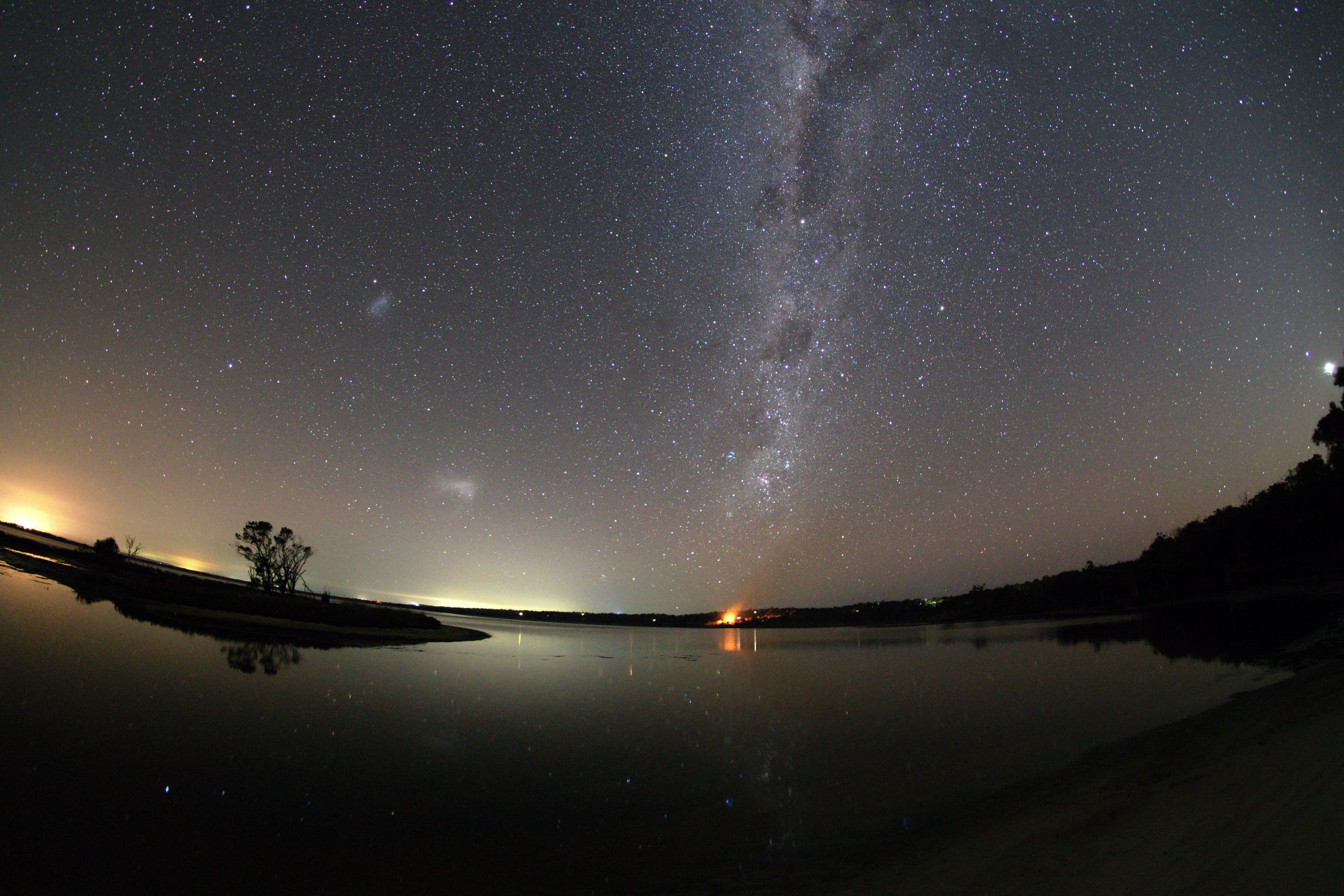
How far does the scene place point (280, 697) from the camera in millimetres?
14984

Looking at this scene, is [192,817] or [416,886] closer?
[416,886]

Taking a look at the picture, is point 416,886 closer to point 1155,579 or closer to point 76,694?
point 76,694

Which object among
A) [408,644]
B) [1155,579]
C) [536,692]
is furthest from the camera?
[1155,579]

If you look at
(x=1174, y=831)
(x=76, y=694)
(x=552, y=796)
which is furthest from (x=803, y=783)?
(x=76, y=694)

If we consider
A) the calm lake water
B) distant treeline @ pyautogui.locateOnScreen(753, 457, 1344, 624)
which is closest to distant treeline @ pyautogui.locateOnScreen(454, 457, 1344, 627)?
distant treeline @ pyautogui.locateOnScreen(753, 457, 1344, 624)

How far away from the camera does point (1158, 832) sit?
19.9 feet

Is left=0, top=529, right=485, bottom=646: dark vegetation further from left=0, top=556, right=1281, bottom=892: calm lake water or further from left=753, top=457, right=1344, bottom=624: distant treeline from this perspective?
left=753, top=457, right=1344, bottom=624: distant treeline

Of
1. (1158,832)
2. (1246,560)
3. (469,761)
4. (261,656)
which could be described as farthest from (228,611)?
(1246,560)

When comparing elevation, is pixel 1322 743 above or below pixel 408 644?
above

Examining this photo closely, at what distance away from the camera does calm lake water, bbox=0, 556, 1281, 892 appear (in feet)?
22.3

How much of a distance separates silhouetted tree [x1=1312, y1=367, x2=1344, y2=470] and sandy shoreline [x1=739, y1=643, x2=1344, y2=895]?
162 feet

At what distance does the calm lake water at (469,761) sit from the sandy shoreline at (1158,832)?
970 mm

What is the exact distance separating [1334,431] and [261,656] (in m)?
68.1

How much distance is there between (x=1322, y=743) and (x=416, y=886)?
11233 millimetres
